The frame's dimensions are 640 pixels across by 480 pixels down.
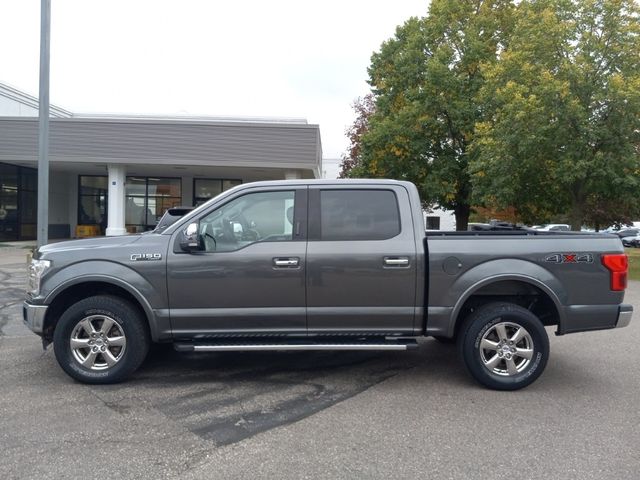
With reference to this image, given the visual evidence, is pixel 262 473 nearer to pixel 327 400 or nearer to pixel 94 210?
pixel 327 400

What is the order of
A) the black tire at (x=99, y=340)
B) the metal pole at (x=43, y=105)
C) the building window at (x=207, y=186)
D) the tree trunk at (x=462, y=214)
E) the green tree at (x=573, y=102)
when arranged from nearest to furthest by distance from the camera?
the black tire at (x=99, y=340), the metal pole at (x=43, y=105), the green tree at (x=573, y=102), the tree trunk at (x=462, y=214), the building window at (x=207, y=186)

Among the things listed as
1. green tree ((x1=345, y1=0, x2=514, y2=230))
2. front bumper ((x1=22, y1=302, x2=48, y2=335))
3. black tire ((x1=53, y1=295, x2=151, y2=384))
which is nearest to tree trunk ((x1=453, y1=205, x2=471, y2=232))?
green tree ((x1=345, y1=0, x2=514, y2=230))

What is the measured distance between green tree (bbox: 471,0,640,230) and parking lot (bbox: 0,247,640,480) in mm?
10856

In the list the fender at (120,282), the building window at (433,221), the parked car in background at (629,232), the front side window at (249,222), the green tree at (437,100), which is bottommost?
the fender at (120,282)

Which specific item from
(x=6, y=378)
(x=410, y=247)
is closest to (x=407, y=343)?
(x=410, y=247)

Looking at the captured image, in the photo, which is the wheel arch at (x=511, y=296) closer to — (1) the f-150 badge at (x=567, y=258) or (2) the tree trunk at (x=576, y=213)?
(1) the f-150 badge at (x=567, y=258)

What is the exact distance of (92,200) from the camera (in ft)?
95.2

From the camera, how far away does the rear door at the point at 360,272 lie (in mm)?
5082

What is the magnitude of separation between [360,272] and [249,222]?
1.19 m

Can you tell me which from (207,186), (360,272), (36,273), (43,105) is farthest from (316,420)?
(207,186)

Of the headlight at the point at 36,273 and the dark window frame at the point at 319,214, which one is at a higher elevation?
the dark window frame at the point at 319,214

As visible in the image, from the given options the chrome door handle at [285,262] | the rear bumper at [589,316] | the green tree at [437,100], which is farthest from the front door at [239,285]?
the green tree at [437,100]

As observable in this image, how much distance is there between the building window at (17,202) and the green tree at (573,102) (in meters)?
20.5

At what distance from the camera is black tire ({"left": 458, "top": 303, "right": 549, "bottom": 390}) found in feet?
16.9
